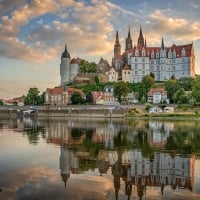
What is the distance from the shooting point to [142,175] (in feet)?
57.0

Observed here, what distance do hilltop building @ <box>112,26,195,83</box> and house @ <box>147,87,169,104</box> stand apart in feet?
83.3

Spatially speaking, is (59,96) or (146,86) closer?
(146,86)

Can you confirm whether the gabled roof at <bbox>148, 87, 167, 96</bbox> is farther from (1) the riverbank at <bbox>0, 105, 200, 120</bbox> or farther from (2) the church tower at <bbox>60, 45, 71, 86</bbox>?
(2) the church tower at <bbox>60, 45, 71, 86</bbox>

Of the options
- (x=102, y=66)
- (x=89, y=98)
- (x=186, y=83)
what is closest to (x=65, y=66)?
(x=102, y=66)

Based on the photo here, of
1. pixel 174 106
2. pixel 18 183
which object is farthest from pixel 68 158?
pixel 174 106

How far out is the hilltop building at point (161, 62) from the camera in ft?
481

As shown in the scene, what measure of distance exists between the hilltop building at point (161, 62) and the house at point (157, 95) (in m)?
25.4

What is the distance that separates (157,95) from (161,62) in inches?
1192

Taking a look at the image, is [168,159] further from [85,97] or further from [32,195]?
[85,97]

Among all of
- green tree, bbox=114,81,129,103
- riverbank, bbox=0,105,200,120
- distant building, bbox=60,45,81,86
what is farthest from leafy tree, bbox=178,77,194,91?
distant building, bbox=60,45,81,86

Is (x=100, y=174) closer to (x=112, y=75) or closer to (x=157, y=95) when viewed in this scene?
(x=157, y=95)

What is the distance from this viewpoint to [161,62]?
15012 centimetres

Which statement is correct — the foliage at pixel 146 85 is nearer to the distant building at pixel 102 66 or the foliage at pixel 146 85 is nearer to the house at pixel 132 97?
the house at pixel 132 97

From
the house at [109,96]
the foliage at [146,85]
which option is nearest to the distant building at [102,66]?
the house at [109,96]
